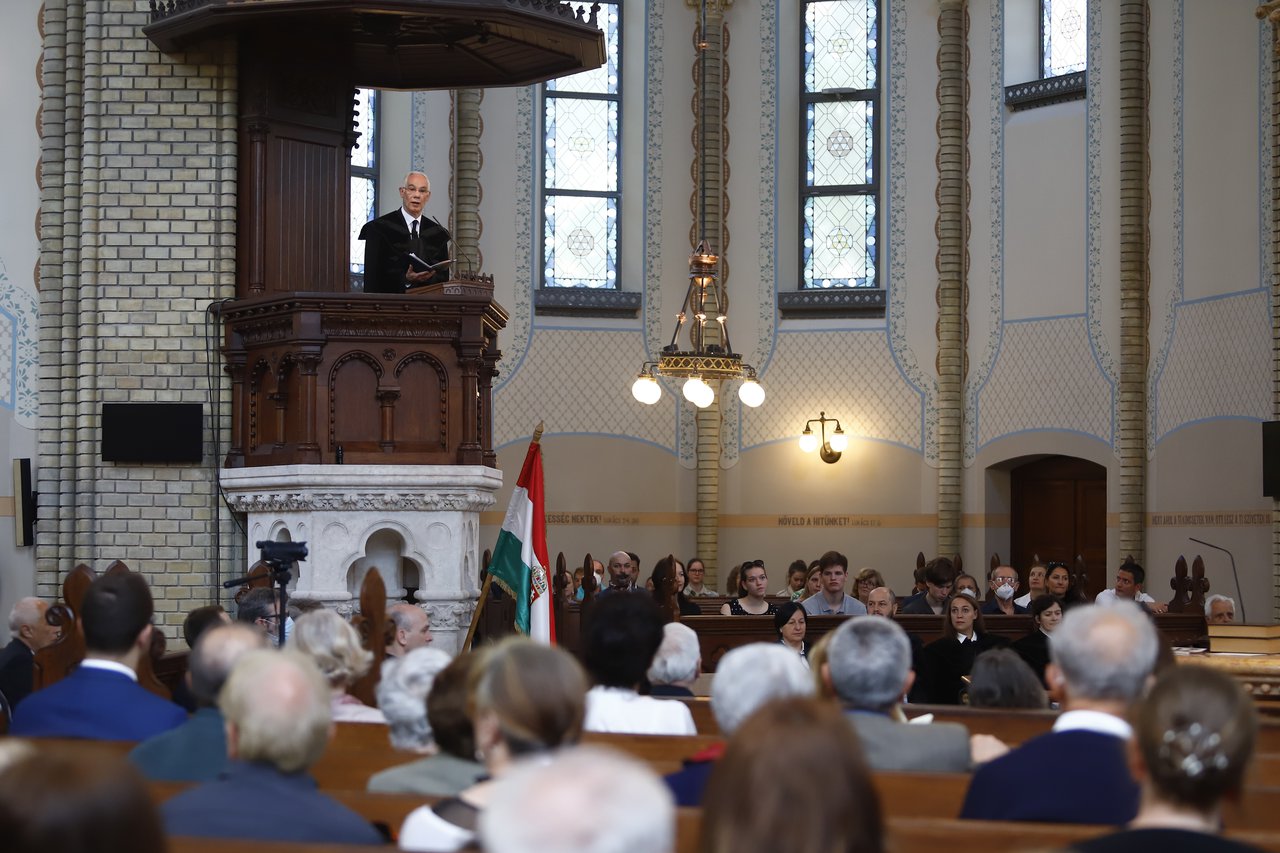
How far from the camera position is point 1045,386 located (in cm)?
1606

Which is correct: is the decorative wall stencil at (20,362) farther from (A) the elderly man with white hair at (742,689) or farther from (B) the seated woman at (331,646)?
(A) the elderly man with white hair at (742,689)

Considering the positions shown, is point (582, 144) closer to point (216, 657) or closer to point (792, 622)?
point (792, 622)

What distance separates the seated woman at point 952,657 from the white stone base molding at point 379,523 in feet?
8.43

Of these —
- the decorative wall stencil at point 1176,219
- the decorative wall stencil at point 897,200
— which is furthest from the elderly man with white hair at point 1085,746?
the decorative wall stencil at point 897,200

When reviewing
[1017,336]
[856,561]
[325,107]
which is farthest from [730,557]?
[325,107]

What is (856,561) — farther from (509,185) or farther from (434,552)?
(434,552)

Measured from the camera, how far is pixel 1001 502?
54.6ft

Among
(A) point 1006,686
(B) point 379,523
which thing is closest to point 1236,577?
(B) point 379,523

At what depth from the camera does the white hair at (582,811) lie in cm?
192

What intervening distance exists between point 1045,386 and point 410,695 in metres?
12.4

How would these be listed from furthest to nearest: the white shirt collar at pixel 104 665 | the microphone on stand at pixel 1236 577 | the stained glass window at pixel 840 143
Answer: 1. the stained glass window at pixel 840 143
2. the microphone on stand at pixel 1236 577
3. the white shirt collar at pixel 104 665

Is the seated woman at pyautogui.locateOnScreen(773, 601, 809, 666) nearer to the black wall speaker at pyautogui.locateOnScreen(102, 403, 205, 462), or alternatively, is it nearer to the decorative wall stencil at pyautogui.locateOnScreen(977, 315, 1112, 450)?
the black wall speaker at pyautogui.locateOnScreen(102, 403, 205, 462)

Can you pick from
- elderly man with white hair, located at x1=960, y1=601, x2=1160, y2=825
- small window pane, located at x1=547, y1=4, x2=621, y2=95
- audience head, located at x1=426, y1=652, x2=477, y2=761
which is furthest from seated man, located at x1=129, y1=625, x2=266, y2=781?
small window pane, located at x1=547, y1=4, x2=621, y2=95

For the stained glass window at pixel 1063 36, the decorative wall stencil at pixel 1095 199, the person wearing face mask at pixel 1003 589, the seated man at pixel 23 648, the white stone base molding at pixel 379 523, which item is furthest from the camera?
the stained glass window at pixel 1063 36
